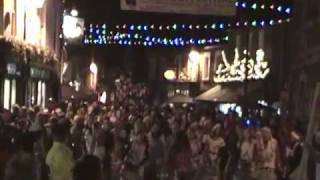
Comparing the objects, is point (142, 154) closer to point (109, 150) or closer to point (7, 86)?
point (109, 150)

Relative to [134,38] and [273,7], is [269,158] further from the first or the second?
[134,38]

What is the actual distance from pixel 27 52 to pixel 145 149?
10283 mm

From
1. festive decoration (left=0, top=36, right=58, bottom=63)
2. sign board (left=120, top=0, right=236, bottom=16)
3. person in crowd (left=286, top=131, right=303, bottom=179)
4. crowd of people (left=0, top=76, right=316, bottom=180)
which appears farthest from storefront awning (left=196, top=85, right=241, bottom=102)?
Result: person in crowd (left=286, top=131, right=303, bottom=179)

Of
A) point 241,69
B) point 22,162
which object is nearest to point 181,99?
point 241,69

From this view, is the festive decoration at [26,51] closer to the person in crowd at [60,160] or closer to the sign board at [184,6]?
the sign board at [184,6]

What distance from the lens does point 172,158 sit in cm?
1266

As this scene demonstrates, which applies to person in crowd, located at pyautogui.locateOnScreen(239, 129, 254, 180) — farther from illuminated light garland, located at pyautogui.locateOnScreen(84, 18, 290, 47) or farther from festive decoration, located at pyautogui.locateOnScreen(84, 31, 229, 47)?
festive decoration, located at pyautogui.locateOnScreen(84, 31, 229, 47)

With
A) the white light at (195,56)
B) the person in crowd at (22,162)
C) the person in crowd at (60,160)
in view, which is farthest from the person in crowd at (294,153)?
the white light at (195,56)

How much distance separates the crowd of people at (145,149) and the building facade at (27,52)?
2.72 metres

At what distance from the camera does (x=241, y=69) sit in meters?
53.8

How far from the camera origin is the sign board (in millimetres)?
25391

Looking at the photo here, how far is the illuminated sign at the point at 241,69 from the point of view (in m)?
47.8

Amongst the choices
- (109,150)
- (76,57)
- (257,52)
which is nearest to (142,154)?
(109,150)

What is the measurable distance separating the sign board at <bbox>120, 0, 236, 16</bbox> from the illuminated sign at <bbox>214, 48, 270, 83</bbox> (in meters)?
12.6
